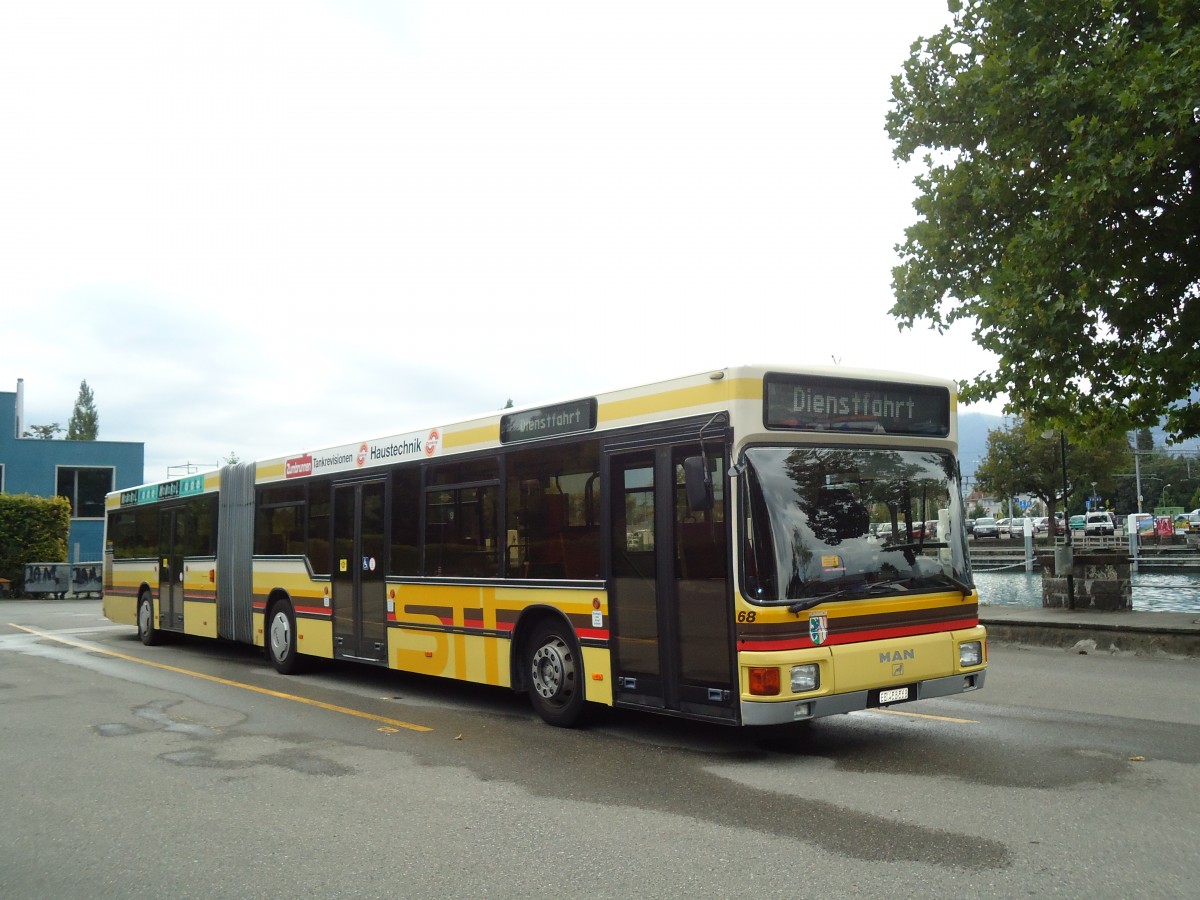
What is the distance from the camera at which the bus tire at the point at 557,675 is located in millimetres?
8836

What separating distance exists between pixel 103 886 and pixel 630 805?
2.88 meters

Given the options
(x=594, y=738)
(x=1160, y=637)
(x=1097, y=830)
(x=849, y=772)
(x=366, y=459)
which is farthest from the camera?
(x=1160, y=637)

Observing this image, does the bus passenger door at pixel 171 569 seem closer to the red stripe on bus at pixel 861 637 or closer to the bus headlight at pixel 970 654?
the red stripe on bus at pixel 861 637

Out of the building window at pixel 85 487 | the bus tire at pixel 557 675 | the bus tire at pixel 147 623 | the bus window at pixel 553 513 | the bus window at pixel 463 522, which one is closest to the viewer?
the bus window at pixel 553 513

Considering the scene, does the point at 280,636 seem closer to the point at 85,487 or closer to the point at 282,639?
the point at 282,639

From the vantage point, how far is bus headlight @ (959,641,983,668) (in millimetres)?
7895

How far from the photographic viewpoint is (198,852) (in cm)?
553

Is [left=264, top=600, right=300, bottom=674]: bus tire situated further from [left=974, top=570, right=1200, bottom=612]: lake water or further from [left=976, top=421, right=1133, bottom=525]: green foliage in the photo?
[left=976, top=421, right=1133, bottom=525]: green foliage

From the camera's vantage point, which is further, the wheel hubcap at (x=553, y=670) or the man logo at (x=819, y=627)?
the wheel hubcap at (x=553, y=670)

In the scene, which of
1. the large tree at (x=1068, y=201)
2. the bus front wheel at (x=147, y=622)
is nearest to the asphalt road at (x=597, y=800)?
the large tree at (x=1068, y=201)

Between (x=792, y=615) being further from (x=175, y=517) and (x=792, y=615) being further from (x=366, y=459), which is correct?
(x=175, y=517)

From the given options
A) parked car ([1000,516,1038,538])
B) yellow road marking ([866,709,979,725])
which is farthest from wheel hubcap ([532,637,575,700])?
parked car ([1000,516,1038,538])

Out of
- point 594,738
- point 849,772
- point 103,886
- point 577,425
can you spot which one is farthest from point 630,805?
point 577,425

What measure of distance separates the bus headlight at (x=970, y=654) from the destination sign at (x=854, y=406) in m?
1.62
